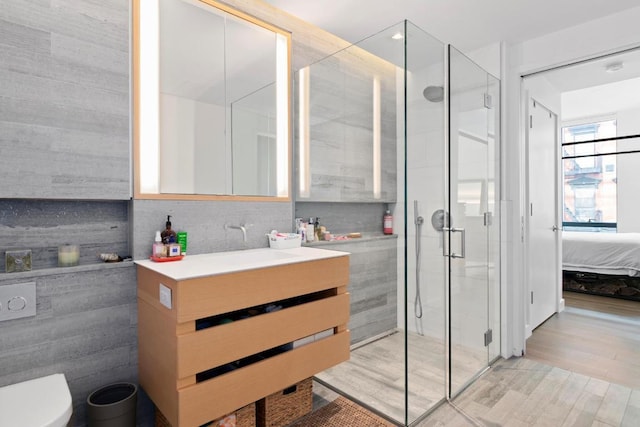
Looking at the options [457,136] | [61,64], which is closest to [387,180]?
[457,136]

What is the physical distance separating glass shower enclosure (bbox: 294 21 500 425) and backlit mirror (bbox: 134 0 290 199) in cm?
23

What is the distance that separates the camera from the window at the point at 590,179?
602cm

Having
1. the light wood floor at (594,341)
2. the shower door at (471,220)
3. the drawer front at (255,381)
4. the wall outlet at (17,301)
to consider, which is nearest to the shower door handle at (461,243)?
the shower door at (471,220)

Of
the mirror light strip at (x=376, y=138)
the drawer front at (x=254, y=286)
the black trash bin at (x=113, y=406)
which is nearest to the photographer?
the drawer front at (x=254, y=286)

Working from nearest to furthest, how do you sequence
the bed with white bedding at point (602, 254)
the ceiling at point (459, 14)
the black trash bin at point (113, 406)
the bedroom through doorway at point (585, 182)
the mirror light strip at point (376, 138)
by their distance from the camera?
the black trash bin at point (113, 406) → the ceiling at point (459, 14) → the mirror light strip at point (376, 138) → the bedroom through doorway at point (585, 182) → the bed with white bedding at point (602, 254)

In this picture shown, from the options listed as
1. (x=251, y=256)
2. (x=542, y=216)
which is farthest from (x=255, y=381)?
(x=542, y=216)

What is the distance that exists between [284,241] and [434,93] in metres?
1.24

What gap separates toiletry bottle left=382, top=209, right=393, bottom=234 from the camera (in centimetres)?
217

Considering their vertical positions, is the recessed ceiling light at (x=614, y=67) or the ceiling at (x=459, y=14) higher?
the ceiling at (x=459, y=14)

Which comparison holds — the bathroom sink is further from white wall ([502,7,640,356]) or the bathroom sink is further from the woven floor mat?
white wall ([502,7,640,356])

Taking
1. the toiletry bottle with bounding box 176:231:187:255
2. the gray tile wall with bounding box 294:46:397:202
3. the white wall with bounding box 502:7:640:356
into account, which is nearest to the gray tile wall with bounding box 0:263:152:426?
the toiletry bottle with bounding box 176:231:187:255

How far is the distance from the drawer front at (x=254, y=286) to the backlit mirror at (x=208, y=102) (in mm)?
664

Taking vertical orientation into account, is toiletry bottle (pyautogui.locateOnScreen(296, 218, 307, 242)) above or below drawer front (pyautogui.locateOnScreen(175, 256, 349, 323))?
above

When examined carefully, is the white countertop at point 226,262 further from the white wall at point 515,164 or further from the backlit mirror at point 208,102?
the white wall at point 515,164
